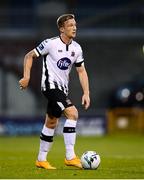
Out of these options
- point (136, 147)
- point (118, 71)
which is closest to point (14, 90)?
point (118, 71)

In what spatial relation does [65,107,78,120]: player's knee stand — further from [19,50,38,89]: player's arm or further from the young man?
[19,50,38,89]: player's arm

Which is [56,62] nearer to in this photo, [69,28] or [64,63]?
[64,63]

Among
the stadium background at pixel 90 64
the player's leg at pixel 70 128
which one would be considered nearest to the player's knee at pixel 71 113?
Answer: the player's leg at pixel 70 128

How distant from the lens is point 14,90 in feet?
97.5

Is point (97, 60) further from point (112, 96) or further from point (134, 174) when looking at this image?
point (134, 174)

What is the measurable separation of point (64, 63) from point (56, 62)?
13 centimetres

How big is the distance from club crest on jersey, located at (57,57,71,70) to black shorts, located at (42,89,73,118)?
1.20 ft

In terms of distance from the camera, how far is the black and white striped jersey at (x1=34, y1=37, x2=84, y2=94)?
1319cm

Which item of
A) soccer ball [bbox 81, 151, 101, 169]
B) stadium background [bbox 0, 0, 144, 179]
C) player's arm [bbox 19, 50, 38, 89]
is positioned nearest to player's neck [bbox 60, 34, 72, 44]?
player's arm [bbox 19, 50, 38, 89]

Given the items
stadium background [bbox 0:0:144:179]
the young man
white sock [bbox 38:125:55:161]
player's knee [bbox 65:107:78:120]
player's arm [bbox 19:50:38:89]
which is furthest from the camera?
stadium background [bbox 0:0:144:179]

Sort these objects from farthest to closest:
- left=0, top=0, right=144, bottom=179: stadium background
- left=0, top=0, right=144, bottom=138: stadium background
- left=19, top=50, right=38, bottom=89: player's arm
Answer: left=0, top=0, right=144, bottom=138: stadium background → left=0, top=0, right=144, bottom=179: stadium background → left=19, top=50, right=38, bottom=89: player's arm

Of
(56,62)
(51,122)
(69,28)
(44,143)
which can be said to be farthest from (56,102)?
(69,28)

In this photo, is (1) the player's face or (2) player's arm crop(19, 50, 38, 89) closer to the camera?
(2) player's arm crop(19, 50, 38, 89)

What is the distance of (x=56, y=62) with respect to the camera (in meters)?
13.2
